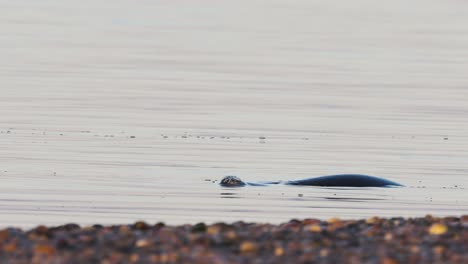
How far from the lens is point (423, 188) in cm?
2144

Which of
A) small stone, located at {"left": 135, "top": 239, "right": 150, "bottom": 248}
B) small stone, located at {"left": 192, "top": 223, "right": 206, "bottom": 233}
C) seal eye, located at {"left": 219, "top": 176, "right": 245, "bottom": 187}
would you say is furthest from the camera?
seal eye, located at {"left": 219, "top": 176, "right": 245, "bottom": 187}

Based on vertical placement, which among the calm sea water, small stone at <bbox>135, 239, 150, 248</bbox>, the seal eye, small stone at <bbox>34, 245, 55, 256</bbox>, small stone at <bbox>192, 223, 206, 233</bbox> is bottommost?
small stone at <bbox>34, 245, 55, 256</bbox>

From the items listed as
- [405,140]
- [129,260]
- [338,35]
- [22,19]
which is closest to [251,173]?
[405,140]

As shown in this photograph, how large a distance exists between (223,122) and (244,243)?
1657cm

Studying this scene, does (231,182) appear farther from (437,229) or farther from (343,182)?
(437,229)

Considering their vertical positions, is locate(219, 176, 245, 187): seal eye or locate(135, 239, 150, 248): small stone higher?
locate(219, 176, 245, 187): seal eye

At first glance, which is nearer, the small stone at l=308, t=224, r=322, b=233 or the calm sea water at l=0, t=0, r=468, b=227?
the small stone at l=308, t=224, r=322, b=233

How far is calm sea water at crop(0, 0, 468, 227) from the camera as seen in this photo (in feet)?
64.8

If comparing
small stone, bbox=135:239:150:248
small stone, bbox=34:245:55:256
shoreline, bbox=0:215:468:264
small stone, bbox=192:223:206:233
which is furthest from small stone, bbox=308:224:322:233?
small stone, bbox=34:245:55:256

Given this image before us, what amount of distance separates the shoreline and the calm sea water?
4.26m

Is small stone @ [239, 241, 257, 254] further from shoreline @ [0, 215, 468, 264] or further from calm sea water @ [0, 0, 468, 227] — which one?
calm sea water @ [0, 0, 468, 227]

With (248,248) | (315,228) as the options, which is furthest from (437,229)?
(248,248)

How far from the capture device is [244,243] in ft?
39.5

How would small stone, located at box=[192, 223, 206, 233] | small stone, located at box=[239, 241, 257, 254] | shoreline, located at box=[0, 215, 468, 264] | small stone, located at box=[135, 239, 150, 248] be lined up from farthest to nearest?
small stone, located at box=[192, 223, 206, 233] → small stone, located at box=[135, 239, 150, 248] → small stone, located at box=[239, 241, 257, 254] → shoreline, located at box=[0, 215, 468, 264]
